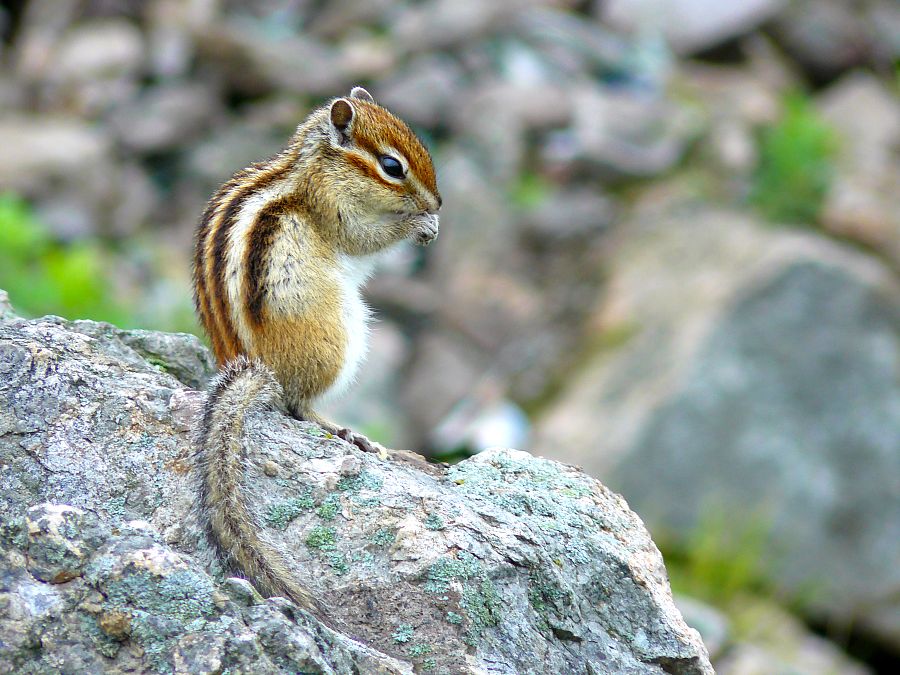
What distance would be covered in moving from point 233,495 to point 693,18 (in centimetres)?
1186

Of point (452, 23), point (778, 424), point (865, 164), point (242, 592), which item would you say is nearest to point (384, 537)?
point (242, 592)

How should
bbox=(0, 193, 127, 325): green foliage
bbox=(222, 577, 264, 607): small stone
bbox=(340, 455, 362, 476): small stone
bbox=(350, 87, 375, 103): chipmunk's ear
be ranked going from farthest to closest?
1. bbox=(0, 193, 127, 325): green foliage
2. bbox=(350, 87, 375, 103): chipmunk's ear
3. bbox=(340, 455, 362, 476): small stone
4. bbox=(222, 577, 264, 607): small stone

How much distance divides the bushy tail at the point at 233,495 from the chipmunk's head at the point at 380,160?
54.0 inches

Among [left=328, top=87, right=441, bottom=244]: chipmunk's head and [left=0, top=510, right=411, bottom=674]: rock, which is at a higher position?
[left=328, top=87, right=441, bottom=244]: chipmunk's head

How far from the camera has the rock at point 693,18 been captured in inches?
531

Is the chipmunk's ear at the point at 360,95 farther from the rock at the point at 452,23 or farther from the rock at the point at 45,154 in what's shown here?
the rock at the point at 452,23

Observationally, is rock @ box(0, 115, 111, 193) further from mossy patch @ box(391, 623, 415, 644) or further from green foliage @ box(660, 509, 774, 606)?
mossy patch @ box(391, 623, 415, 644)

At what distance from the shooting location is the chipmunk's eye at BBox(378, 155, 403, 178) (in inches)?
183

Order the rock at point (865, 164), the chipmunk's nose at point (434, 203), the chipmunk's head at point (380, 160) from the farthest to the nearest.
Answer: the rock at point (865, 164), the chipmunk's nose at point (434, 203), the chipmunk's head at point (380, 160)

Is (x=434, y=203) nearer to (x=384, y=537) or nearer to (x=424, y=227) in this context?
(x=424, y=227)

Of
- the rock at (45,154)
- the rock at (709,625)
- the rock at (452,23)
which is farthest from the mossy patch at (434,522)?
the rock at (452,23)

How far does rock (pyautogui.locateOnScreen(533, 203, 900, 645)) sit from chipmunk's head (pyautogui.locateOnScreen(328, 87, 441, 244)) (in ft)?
13.7

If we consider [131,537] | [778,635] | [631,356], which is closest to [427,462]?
[131,537]

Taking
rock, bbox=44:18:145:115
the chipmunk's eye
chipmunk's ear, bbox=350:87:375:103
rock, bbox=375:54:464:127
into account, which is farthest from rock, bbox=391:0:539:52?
the chipmunk's eye
